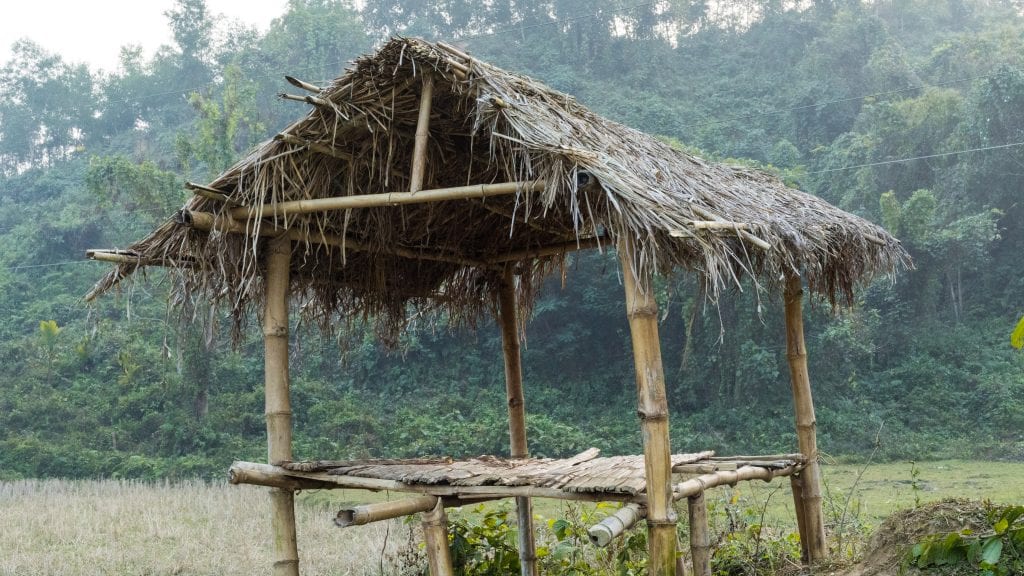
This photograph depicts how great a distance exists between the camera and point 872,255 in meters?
5.16

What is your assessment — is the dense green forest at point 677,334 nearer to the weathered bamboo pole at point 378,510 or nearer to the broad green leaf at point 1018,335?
the weathered bamboo pole at point 378,510

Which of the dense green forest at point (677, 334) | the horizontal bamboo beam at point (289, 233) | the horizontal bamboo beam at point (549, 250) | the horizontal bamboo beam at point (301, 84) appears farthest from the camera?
the dense green forest at point (677, 334)

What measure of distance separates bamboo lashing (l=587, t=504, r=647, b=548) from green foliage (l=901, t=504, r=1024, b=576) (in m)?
1.12

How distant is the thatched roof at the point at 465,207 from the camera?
3467 mm

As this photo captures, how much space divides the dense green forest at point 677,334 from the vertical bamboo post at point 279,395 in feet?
28.5

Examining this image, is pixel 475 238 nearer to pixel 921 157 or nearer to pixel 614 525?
pixel 614 525

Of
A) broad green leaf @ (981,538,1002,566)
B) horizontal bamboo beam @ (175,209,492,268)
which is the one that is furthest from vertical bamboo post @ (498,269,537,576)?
broad green leaf @ (981,538,1002,566)

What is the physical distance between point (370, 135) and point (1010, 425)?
44.5ft

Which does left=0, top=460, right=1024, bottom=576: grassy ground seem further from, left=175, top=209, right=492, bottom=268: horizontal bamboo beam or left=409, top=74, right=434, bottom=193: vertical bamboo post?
left=409, top=74, right=434, bottom=193: vertical bamboo post

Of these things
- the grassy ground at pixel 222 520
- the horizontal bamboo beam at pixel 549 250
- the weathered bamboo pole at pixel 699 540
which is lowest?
the grassy ground at pixel 222 520

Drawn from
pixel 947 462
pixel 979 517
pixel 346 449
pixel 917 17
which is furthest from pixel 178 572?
pixel 917 17

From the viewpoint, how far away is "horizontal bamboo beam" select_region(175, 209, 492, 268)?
13.0ft

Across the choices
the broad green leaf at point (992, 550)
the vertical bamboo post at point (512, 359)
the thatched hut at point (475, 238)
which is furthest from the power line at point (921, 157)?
the broad green leaf at point (992, 550)

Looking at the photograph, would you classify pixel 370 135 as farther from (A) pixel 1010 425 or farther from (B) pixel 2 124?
(B) pixel 2 124
